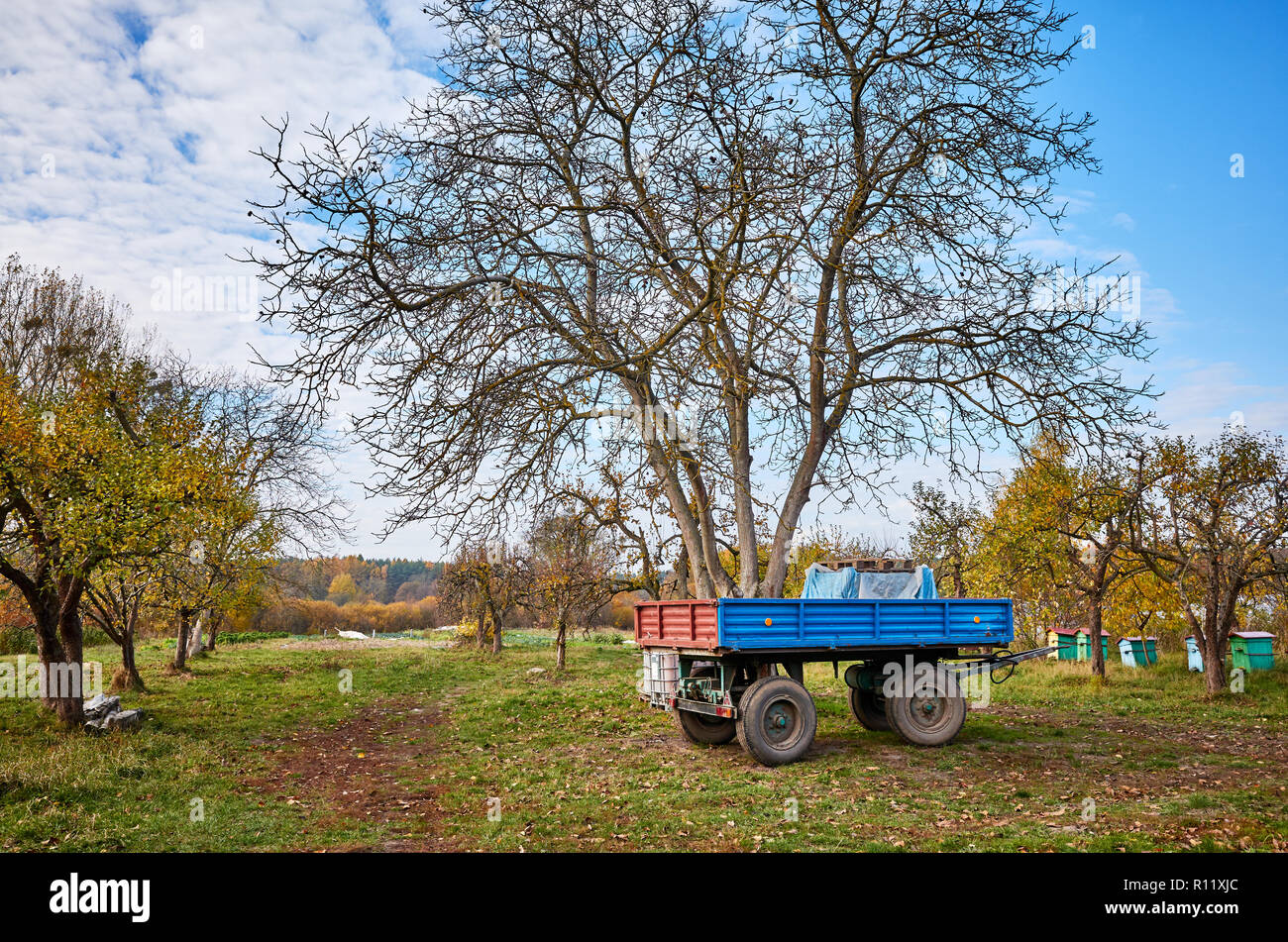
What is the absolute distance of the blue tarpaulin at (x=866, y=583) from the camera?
466 inches

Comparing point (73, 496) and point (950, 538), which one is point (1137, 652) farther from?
point (73, 496)

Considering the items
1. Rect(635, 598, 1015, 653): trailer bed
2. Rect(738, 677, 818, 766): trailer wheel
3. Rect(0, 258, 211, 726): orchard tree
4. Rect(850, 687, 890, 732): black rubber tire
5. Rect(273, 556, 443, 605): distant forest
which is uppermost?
Rect(0, 258, 211, 726): orchard tree

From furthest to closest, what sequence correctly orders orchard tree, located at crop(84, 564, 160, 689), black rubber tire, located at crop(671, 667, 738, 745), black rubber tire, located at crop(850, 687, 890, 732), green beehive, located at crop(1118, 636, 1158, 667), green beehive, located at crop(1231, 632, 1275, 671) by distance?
green beehive, located at crop(1118, 636, 1158, 667) → green beehive, located at crop(1231, 632, 1275, 671) → orchard tree, located at crop(84, 564, 160, 689) → black rubber tire, located at crop(850, 687, 890, 732) → black rubber tire, located at crop(671, 667, 738, 745)

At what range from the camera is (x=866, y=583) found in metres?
11.9

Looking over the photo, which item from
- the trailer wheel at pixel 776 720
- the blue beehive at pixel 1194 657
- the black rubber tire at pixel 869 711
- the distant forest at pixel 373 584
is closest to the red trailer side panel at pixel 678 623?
the trailer wheel at pixel 776 720

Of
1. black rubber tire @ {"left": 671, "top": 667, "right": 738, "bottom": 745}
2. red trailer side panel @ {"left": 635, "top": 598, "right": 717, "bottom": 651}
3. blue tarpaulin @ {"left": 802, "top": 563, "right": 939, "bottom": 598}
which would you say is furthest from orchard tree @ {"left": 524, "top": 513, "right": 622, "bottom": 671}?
blue tarpaulin @ {"left": 802, "top": 563, "right": 939, "bottom": 598}

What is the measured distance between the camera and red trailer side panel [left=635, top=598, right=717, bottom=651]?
34.3ft

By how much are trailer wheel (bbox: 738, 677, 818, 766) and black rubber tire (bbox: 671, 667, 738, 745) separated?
1527 mm

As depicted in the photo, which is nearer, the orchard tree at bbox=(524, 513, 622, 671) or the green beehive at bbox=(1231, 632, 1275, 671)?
the green beehive at bbox=(1231, 632, 1275, 671)

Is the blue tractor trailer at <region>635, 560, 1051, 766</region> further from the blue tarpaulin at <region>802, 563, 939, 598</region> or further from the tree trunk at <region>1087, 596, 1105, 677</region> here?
the tree trunk at <region>1087, 596, 1105, 677</region>

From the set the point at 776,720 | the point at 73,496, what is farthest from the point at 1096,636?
the point at 73,496

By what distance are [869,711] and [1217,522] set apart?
379 inches

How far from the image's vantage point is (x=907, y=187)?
12648 millimetres

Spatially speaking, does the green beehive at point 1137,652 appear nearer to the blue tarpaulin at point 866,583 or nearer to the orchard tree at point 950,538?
the orchard tree at point 950,538
